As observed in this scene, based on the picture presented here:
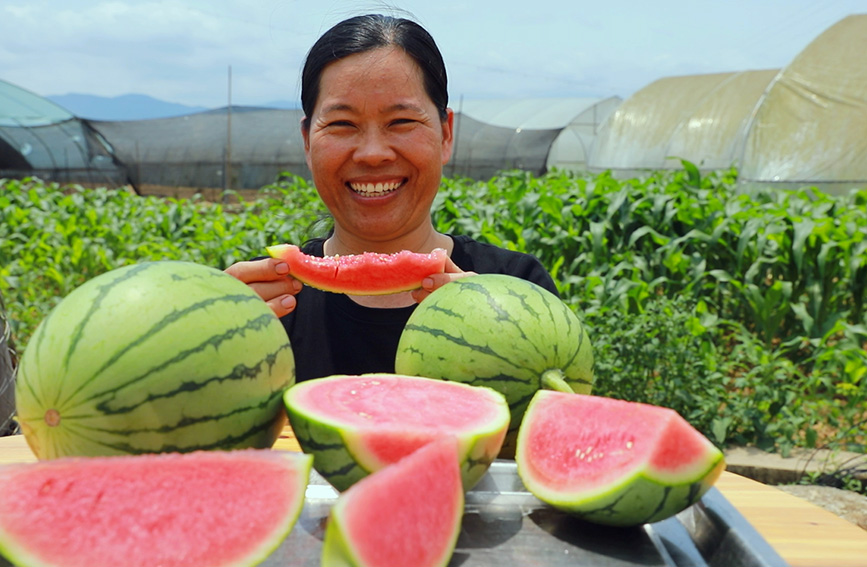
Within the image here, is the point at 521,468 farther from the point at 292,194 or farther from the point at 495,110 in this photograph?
the point at 495,110

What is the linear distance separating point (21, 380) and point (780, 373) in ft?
13.6

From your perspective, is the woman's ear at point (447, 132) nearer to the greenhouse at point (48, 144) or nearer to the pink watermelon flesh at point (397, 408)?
the pink watermelon flesh at point (397, 408)

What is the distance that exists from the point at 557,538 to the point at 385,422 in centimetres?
30

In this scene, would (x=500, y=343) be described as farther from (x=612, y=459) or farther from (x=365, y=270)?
→ (x=365, y=270)

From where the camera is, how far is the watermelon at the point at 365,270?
1894 millimetres

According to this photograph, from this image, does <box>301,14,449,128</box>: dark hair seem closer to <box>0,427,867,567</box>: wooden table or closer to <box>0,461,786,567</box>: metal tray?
<box>0,427,867,567</box>: wooden table

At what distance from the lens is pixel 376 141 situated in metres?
2.34

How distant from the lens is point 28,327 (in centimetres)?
543

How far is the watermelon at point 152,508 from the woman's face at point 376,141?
4.86ft

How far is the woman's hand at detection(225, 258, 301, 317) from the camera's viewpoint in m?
1.88

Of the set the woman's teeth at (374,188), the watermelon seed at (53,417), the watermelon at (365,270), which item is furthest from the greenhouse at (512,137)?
the watermelon seed at (53,417)

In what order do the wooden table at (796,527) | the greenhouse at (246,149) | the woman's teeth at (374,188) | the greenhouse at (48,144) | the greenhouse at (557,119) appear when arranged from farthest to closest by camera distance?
1. the greenhouse at (557,119)
2. the greenhouse at (246,149)
3. the greenhouse at (48,144)
4. the woman's teeth at (374,188)
5. the wooden table at (796,527)

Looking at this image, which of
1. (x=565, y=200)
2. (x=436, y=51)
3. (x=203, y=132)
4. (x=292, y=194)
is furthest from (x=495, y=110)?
(x=436, y=51)

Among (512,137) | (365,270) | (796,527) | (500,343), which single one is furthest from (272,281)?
(512,137)
